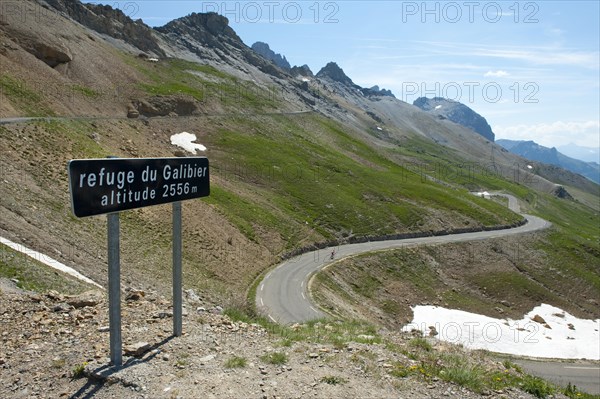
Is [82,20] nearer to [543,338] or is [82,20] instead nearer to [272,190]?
[272,190]

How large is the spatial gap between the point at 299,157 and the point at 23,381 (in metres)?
92.3

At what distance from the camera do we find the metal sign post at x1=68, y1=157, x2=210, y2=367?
8.67 m

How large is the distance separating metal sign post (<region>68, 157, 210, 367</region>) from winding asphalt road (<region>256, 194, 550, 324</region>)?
1418cm

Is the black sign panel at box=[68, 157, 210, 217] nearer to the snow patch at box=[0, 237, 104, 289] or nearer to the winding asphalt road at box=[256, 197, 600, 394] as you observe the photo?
the snow patch at box=[0, 237, 104, 289]

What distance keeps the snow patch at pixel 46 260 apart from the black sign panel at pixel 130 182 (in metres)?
12.9

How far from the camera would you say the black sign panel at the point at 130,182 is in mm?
8586

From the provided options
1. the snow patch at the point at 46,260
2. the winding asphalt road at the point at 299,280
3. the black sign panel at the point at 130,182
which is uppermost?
the black sign panel at the point at 130,182

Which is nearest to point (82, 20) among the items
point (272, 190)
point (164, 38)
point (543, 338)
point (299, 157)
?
point (164, 38)

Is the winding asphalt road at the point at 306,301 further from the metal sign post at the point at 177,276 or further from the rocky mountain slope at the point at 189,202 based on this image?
the metal sign post at the point at 177,276

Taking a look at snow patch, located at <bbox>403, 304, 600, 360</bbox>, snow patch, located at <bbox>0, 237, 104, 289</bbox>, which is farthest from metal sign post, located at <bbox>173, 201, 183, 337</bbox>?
snow patch, located at <bbox>403, 304, 600, 360</bbox>

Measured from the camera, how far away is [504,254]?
75.2 meters

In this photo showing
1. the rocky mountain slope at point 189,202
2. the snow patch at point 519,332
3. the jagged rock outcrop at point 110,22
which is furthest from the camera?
the jagged rock outcrop at point 110,22

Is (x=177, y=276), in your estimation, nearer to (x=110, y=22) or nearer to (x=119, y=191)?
(x=119, y=191)

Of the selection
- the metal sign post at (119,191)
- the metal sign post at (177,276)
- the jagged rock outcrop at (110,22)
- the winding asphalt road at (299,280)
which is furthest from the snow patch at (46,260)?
the jagged rock outcrop at (110,22)
